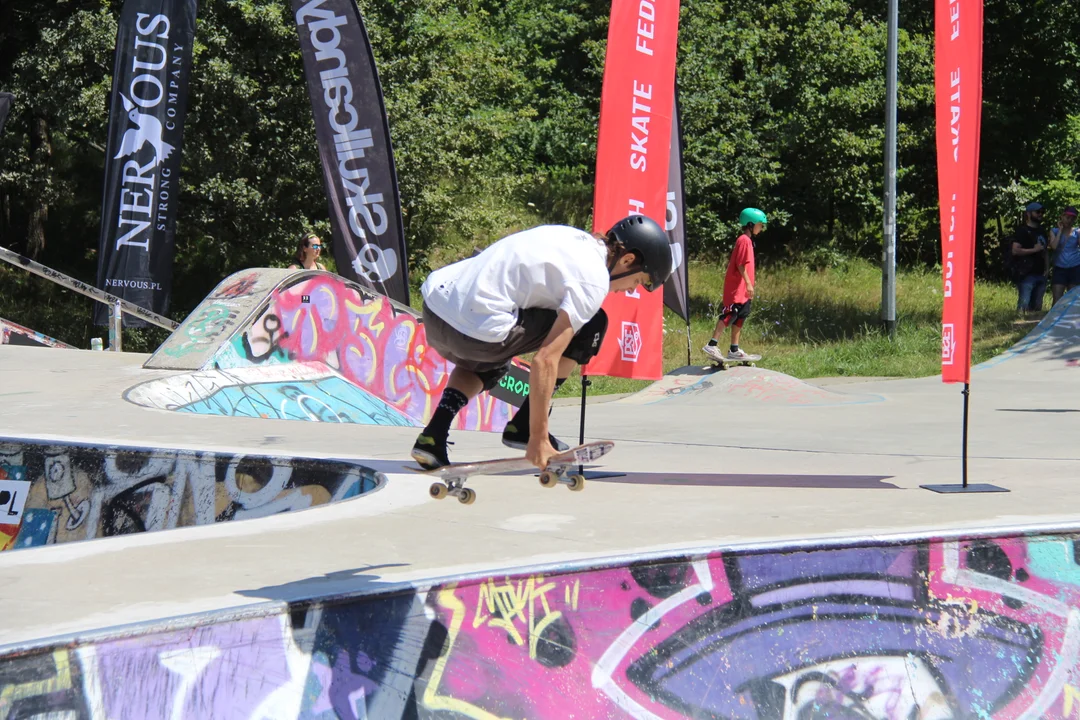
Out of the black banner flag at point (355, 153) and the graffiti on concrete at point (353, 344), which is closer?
the graffiti on concrete at point (353, 344)

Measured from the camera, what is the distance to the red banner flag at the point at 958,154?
17.4ft

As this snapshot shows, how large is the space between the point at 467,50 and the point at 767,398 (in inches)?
590

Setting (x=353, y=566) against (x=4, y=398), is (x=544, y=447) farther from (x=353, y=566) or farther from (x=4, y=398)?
(x=4, y=398)

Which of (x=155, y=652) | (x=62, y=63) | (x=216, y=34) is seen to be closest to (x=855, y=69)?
(x=216, y=34)

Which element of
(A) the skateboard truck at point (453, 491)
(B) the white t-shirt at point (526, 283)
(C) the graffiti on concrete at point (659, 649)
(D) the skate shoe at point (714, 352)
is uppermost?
(B) the white t-shirt at point (526, 283)

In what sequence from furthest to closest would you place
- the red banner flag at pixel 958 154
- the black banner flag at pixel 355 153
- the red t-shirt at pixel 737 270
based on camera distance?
the black banner flag at pixel 355 153, the red t-shirt at pixel 737 270, the red banner flag at pixel 958 154

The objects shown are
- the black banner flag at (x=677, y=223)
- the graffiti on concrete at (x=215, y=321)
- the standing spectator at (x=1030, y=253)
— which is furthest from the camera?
the standing spectator at (x=1030, y=253)

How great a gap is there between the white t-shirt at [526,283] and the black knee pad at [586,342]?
332mm

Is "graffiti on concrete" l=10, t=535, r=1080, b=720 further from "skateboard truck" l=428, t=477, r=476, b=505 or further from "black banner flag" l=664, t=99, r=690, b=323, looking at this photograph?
"black banner flag" l=664, t=99, r=690, b=323

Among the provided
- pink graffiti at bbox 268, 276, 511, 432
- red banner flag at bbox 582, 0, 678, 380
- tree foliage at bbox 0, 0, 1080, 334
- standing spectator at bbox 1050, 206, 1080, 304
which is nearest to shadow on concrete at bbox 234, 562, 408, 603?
red banner flag at bbox 582, 0, 678, 380

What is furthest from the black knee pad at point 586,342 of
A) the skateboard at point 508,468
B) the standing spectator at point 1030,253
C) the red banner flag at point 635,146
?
the standing spectator at point 1030,253

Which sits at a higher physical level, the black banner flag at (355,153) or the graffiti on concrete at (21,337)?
the black banner flag at (355,153)

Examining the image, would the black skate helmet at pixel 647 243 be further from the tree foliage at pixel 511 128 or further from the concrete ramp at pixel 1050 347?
the tree foliage at pixel 511 128

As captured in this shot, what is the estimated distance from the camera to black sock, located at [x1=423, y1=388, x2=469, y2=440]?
4.31 metres
